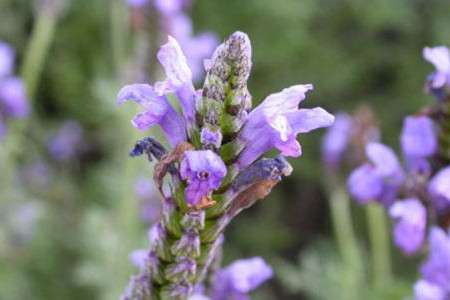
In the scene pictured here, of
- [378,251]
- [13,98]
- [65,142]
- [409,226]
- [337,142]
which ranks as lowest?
[409,226]

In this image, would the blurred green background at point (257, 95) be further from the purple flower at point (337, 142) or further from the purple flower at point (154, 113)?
the purple flower at point (154, 113)

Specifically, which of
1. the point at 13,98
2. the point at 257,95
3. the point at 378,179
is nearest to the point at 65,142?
the point at 257,95

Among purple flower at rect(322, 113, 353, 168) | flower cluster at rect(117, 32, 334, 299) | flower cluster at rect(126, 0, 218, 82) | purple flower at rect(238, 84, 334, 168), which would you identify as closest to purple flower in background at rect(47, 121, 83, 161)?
flower cluster at rect(126, 0, 218, 82)

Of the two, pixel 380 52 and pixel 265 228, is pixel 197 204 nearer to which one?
pixel 265 228

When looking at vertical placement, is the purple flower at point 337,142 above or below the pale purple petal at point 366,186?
above

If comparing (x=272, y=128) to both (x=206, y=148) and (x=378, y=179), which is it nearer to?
(x=206, y=148)

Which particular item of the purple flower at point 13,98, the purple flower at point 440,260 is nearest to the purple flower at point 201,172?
the purple flower at point 440,260

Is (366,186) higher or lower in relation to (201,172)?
higher
